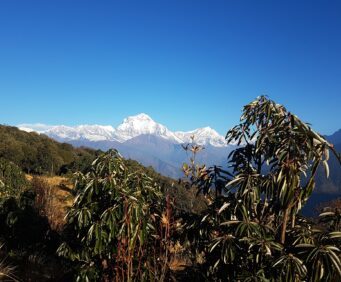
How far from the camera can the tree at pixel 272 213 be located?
4.61m

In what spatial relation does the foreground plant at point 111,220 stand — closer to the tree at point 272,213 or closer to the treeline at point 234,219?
the treeline at point 234,219

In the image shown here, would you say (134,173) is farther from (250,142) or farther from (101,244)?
(250,142)

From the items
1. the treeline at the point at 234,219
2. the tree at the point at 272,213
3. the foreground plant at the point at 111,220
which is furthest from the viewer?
the foreground plant at the point at 111,220

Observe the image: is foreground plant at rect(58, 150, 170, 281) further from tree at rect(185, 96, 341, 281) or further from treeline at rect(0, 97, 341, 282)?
tree at rect(185, 96, 341, 281)

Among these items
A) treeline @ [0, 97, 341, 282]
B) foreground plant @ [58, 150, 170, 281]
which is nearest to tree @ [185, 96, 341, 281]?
treeline @ [0, 97, 341, 282]

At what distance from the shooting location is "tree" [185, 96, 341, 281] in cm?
461

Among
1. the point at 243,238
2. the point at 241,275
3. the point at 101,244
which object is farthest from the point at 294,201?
the point at 101,244

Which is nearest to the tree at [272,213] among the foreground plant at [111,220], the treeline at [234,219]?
the treeline at [234,219]

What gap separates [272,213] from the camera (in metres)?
5.90

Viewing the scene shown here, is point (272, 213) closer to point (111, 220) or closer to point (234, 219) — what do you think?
point (234, 219)

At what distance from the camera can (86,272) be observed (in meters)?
6.76

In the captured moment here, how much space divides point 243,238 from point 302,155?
1.47 m

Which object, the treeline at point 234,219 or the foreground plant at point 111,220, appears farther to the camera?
the foreground plant at point 111,220

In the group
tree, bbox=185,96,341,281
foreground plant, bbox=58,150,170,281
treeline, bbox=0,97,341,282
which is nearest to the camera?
tree, bbox=185,96,341,281
